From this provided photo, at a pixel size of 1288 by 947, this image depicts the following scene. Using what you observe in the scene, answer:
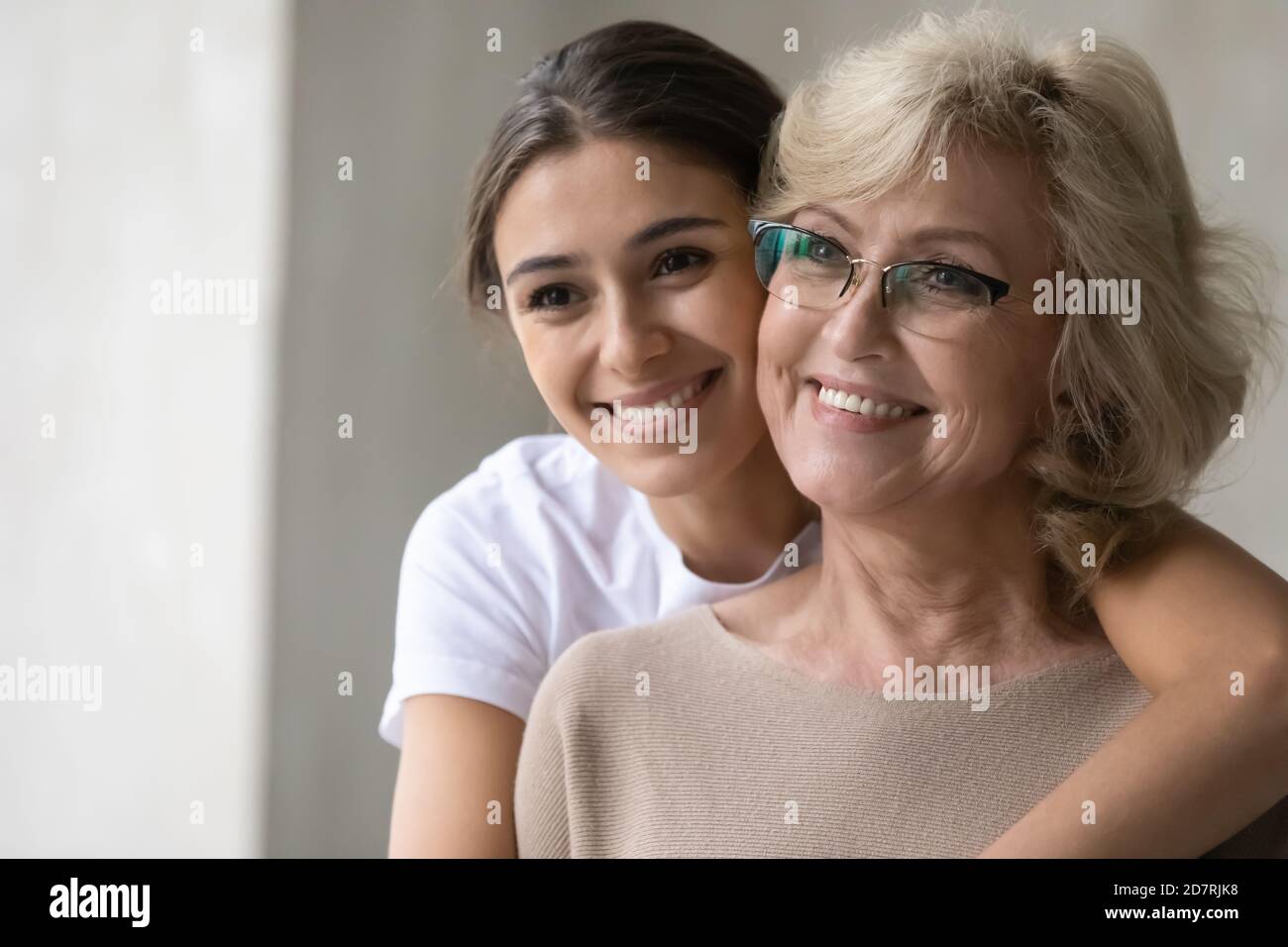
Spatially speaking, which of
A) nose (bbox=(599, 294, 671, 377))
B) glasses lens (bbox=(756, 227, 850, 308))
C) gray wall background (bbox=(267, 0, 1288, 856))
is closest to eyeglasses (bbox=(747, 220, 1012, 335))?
glasses lens (bbox=(756, 227, 850, 308))

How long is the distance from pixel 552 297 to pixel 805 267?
1.31 feet

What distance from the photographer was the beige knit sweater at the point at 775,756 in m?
1.25

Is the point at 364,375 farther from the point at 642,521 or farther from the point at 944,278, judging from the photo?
the point at 944,278

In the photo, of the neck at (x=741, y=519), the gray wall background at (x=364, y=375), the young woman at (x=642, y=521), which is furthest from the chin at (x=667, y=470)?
→ the gray wall background at (x=364, y=375)

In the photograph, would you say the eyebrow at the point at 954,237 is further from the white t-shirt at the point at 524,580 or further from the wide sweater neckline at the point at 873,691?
the white t-shirt at the point at 524,580

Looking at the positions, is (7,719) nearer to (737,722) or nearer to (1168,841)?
(737,722)

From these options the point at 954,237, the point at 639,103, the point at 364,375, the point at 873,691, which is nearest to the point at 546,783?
the point at 873,691

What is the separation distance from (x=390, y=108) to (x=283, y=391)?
547 millimetres

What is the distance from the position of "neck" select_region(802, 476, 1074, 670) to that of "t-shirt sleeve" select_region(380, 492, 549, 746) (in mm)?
546

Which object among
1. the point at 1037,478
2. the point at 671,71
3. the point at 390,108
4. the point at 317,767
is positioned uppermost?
the point at 390,108
